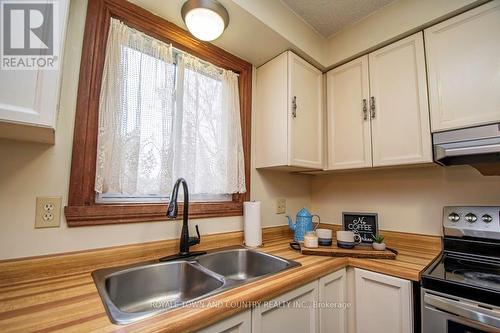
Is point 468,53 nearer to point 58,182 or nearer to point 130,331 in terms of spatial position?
point 130,331

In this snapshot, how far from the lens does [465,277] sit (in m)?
0.98

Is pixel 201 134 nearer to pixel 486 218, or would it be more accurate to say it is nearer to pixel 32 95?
pixel 32 95

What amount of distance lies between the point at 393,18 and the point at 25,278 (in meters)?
2.28

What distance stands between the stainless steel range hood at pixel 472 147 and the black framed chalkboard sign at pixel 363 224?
1.65ft

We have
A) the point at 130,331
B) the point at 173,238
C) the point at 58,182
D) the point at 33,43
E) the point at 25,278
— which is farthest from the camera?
the point at 173,238

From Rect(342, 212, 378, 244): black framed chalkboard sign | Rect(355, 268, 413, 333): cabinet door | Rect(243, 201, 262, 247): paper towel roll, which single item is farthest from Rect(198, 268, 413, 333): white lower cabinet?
Rect(243, 201, 262, 247): paper towel roll

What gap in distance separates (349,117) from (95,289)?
171 centimetres

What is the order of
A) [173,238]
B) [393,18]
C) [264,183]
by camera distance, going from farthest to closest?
[264,183] < [393,18] < [173,238]

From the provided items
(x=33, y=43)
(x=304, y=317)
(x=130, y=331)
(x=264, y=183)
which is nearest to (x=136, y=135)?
(x=33, y=43)

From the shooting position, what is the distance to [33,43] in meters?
0.69

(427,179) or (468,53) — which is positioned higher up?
(468,53)

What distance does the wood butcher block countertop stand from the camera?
24.0 inches

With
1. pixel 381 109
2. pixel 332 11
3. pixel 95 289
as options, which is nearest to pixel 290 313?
pixel 95 289

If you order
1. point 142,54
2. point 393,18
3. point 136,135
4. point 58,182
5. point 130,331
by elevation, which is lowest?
point 130,331
